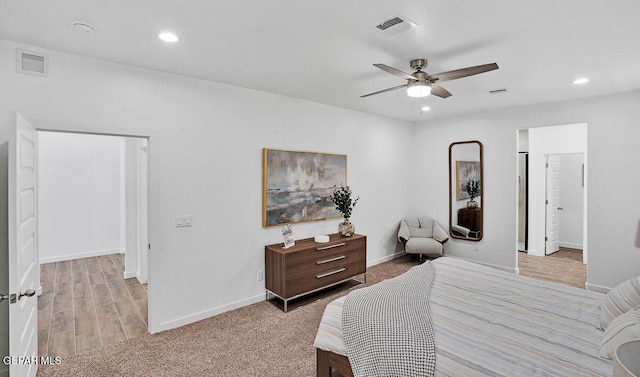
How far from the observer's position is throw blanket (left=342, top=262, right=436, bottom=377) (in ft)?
5.52

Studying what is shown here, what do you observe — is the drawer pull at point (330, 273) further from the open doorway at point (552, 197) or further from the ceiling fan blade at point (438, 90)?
the open doorway at point (552, 197)

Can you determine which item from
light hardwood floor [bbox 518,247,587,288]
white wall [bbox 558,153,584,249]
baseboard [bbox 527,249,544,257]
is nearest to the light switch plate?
light hardwood floor [bbox 518,247,587,288]

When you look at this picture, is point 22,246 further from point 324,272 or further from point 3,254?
point 324,272

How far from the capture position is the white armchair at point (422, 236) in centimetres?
520

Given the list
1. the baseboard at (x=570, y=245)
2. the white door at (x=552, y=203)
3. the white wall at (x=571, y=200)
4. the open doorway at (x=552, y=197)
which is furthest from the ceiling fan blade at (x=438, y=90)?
the baseboard at (x=570, y=245)

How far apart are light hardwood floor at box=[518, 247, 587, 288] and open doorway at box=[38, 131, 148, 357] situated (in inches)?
218

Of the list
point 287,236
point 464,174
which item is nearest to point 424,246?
point 464,174

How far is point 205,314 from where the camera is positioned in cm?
339

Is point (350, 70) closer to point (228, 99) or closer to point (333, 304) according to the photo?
point (228, 99)

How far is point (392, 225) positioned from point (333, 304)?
11.6 feet

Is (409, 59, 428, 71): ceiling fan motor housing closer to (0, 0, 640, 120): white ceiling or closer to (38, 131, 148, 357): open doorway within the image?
(0, 0, 640, 120): white ceiling

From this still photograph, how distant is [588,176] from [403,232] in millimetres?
2684

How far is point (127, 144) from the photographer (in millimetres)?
4875

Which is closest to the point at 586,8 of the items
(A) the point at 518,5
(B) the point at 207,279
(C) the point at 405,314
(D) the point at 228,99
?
(A) the point at 518,5
